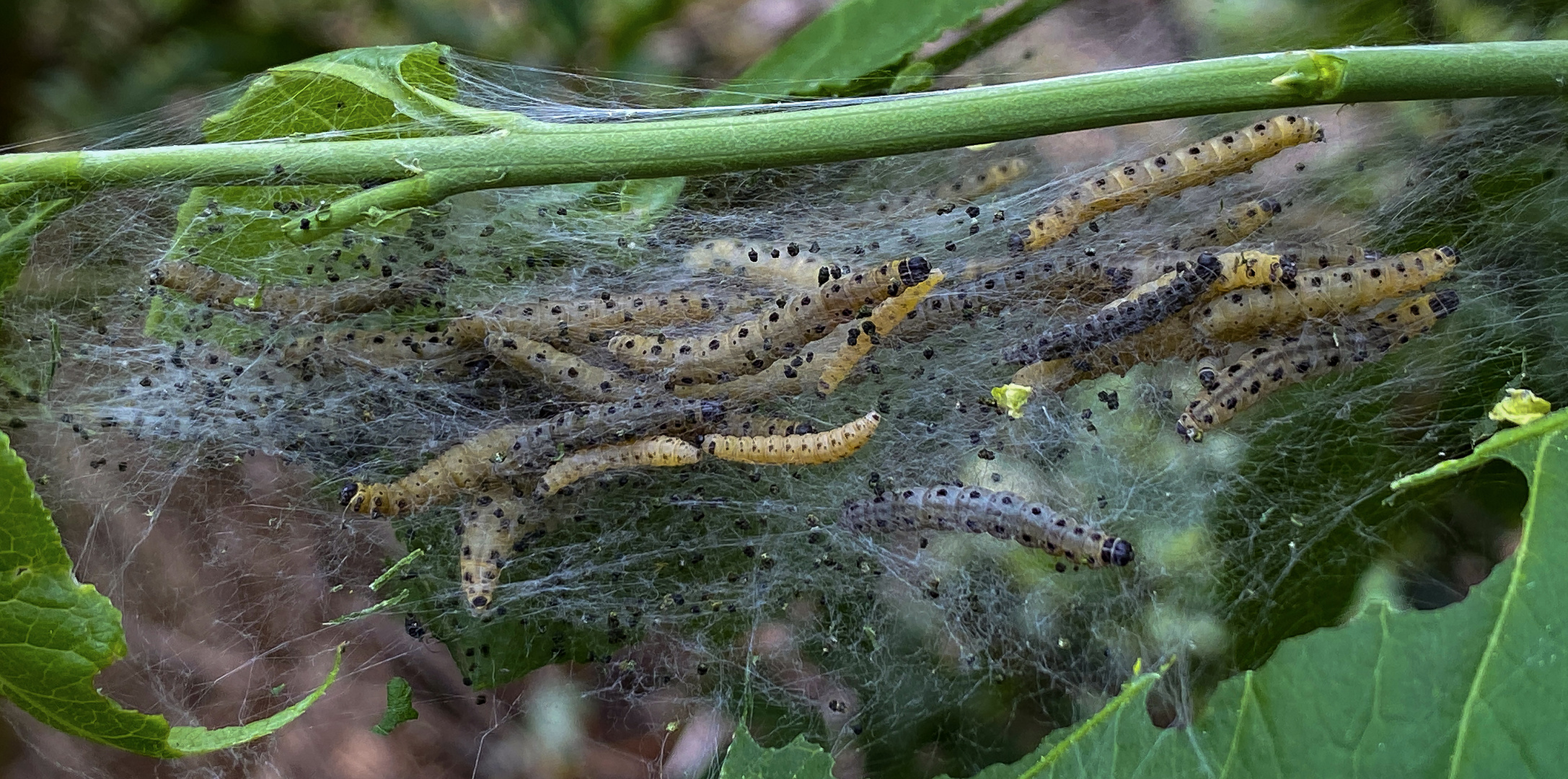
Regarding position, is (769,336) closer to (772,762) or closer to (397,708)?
(772,762)

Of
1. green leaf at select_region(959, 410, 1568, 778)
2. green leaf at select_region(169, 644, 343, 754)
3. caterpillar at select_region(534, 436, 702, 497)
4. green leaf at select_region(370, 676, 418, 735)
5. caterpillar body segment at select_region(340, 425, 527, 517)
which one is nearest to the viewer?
green leaf at select_region(959, 410, 1568, 778)

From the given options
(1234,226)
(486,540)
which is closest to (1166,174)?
(1234,226)

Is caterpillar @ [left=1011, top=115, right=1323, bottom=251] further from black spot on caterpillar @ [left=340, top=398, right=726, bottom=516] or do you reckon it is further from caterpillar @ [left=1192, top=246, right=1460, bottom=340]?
black spot on caterpillar @ [left=340, top=398, right=726, bottom=516]

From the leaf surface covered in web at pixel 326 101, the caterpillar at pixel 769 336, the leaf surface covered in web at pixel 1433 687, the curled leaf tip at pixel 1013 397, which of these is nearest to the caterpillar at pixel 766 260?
the caterpillar at pixel 769 336

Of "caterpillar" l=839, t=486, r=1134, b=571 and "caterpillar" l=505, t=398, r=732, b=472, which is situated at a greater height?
"caterpillar" l=505, t=398, r=732, b=472

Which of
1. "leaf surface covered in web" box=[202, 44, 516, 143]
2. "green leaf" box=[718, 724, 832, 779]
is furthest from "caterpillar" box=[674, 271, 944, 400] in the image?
"leaf surface covered in web" box=[202, 44, 516, 143]

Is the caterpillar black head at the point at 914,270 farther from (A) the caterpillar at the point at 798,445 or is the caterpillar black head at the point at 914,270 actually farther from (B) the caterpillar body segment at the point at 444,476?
(B) the caterpillar body segment at the point at 444,476
